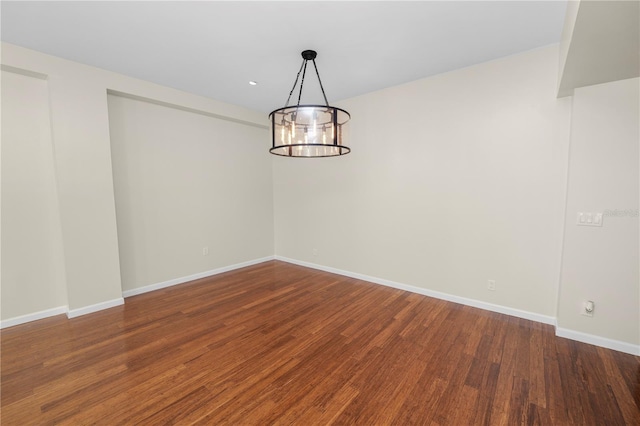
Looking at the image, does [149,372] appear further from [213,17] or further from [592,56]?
[592,56]

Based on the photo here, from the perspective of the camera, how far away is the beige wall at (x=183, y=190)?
142 inches

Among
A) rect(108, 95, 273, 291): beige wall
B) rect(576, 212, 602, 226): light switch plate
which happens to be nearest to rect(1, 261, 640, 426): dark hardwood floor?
rect(108, 95, 273, 291): beige wall

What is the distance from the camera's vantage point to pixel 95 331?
271 cm

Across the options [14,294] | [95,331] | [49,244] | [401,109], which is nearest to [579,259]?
[401,109]

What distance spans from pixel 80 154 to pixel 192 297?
7.02ft

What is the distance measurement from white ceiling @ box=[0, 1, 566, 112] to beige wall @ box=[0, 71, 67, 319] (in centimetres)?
58

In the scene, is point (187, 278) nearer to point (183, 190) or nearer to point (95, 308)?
point (95, 308)

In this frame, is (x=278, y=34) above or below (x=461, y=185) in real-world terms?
above

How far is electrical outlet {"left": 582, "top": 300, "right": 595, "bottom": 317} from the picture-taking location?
2.46m

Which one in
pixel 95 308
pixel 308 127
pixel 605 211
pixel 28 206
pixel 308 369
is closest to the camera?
pixel 308 369

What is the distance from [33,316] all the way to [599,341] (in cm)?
575

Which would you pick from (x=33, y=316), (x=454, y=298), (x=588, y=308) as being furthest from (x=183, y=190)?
(x=588, y=308)

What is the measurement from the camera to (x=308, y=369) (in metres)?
2.12

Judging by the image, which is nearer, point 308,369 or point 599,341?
point 308,369
